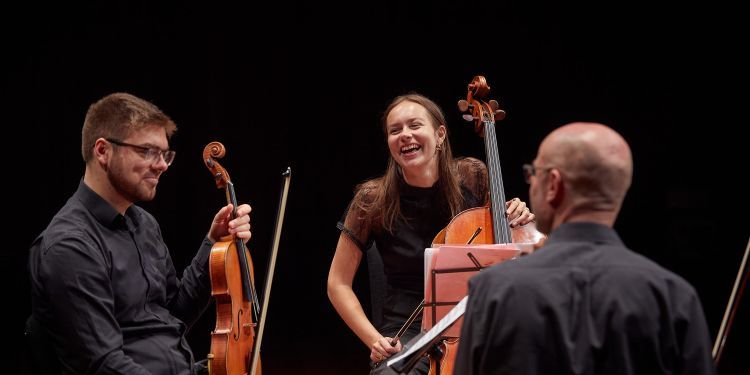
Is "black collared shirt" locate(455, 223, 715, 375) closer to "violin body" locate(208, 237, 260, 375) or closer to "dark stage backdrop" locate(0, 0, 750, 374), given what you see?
"violin body" locate(208, 237, 260, 375)

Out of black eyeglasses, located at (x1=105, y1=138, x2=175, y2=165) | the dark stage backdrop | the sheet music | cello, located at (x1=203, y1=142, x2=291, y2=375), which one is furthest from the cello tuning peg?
the dark stage backdrop

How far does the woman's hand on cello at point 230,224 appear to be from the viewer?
2.40 meters

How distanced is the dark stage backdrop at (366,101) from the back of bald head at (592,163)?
2902mm

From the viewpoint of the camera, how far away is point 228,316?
232 cm

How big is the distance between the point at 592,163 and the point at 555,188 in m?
0.08

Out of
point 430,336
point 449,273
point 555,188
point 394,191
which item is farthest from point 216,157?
point 555,188

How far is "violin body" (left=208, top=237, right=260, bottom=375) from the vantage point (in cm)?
225

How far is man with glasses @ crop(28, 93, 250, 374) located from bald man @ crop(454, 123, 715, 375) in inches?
41.3

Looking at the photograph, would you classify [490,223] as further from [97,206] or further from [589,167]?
[97,206]

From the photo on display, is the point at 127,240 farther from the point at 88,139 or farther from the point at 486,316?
the point at 486,316

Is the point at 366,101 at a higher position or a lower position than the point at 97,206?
higher

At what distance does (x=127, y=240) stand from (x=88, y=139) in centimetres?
31

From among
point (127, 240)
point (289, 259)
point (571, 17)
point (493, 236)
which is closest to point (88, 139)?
point (127, 240)

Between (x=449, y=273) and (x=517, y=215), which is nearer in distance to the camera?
(x=449, y=273)
